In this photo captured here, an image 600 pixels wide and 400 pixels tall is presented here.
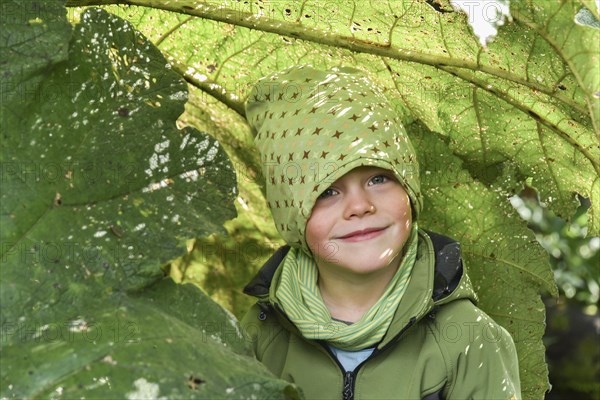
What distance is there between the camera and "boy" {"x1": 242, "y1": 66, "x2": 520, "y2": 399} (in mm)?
1793

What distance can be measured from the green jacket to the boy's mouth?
0.50 ft

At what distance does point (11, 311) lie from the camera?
4.49 ft

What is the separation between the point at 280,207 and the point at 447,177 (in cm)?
49

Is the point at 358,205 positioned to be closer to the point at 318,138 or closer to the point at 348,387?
the point at 318,138

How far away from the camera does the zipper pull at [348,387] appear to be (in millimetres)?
1816

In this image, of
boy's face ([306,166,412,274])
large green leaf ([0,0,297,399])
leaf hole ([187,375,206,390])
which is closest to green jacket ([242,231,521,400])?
boy's face ([306,166,412,274])

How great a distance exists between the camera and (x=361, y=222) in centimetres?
178

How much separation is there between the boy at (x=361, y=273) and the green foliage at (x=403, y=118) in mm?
147

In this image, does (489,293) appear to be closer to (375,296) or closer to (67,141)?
(375,296)

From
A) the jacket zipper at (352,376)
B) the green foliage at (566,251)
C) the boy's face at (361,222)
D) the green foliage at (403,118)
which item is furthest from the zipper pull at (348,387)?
the green foliage at (566,251)

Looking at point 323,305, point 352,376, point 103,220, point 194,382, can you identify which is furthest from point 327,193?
point 194,382

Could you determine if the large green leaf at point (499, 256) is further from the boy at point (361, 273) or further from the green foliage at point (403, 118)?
the boy at point (361, 273)

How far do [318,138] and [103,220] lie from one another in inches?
20.4

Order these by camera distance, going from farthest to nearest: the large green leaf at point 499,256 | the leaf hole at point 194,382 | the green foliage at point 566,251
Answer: the green foliage at point 566,251
the large green leaf at point 499,256
the leaf hole at point 194,382
